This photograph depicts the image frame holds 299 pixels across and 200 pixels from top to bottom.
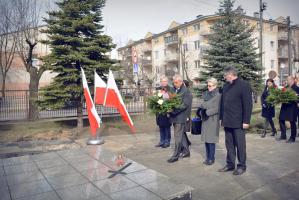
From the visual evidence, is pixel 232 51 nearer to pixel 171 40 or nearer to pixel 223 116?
pixel 223 116

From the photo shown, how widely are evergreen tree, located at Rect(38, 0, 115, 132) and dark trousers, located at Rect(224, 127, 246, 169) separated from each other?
7.23m

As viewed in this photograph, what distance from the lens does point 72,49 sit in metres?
11.9

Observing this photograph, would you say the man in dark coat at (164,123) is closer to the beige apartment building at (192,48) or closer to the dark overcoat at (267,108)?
the dark overcoat at (267,108)

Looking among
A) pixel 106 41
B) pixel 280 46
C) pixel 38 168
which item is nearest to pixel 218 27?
pixel 106 41

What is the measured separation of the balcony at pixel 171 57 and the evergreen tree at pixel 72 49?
42374 millimetres

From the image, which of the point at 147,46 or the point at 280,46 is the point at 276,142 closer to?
the point at 280,46

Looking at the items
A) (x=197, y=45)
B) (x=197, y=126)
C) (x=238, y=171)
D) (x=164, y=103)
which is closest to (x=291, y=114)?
(x=197, y=126)

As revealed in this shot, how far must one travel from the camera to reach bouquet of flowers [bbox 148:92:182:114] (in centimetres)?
660

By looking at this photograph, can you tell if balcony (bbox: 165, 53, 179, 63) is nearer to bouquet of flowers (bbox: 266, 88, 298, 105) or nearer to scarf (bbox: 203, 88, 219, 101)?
bouquet of flowers (bbox: 266, 88, 298, 105)

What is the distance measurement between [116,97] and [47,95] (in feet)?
14.4

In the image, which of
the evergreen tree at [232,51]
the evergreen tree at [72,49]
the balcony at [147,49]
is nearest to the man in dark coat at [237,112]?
the evergreen tree at [72,49]

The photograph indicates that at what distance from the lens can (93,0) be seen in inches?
471

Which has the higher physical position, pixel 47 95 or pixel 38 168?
pixel 47 95

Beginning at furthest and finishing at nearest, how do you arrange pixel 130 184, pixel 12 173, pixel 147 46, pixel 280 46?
pixel 147 46 → pixel 280 46 → pixel 12 173 → pixel 130 184
